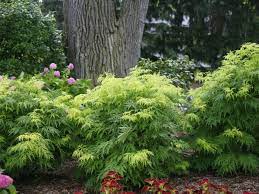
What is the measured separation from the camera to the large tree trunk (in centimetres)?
725

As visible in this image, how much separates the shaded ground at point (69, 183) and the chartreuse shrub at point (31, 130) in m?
0.19

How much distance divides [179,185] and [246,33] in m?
9.88

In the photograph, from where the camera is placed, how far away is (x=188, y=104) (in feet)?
16.5

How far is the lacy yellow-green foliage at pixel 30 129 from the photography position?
422 cm

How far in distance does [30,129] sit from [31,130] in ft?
0.05

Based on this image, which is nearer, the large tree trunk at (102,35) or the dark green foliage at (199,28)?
the large tree trunk at (102,35)

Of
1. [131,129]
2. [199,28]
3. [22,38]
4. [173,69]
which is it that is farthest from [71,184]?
[199,28]

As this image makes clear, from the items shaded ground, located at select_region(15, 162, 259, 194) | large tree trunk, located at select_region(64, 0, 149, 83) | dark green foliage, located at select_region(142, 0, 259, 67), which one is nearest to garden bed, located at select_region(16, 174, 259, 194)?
shaded ground, located at select_region(15, 162, 259, 194)

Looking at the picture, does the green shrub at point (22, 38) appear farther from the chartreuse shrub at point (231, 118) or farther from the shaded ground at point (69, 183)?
the chartreuse shrub at point (231, 118)

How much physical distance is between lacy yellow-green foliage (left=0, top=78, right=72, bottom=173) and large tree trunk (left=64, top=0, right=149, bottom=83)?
2639 mm

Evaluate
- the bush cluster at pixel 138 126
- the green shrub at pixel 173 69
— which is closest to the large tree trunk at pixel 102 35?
the green shrub at pixel 173 69

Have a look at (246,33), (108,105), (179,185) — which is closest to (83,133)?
(108,105)

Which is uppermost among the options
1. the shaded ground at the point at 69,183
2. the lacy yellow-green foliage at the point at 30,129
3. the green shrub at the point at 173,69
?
the lacy yellow-green foliage at the point at 30,129

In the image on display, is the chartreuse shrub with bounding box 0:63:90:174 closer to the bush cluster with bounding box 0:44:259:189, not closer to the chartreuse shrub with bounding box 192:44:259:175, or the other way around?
the bush cluster with bounding box 0:44:259:189
